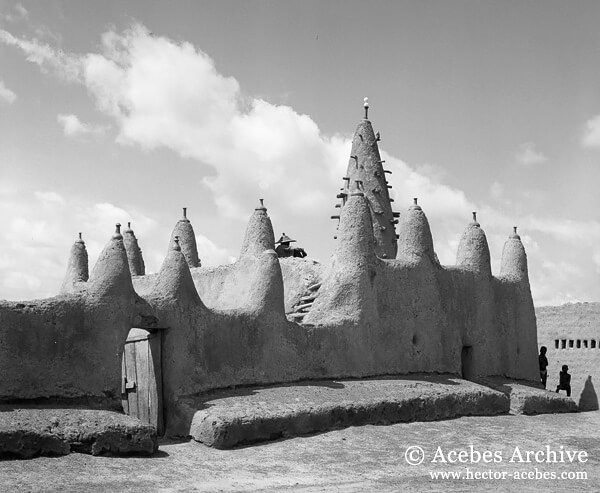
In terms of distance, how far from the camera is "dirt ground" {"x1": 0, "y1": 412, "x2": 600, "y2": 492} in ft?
31.7

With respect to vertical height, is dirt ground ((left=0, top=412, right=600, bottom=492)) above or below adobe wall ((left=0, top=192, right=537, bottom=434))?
below

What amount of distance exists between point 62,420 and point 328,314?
6.13 metres

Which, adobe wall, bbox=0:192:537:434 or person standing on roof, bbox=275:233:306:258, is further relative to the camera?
person standing on roof, bbox=275:233:306:258

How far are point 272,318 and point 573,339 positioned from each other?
12617mm

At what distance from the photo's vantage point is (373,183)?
21922mm

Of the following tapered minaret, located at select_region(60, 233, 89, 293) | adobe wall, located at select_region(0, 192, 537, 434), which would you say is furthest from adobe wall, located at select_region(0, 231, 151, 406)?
tapered minaret, located at select_region(60, 233, 89, 293)

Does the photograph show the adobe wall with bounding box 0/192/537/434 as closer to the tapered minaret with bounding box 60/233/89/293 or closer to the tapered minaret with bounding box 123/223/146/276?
the tapered minaret with bounding box 60/233/89/293

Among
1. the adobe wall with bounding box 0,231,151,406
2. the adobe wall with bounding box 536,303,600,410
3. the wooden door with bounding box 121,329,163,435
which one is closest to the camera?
the adobe wall with bounding box 0,231,151,406

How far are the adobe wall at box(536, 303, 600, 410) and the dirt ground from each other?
826 centimetres

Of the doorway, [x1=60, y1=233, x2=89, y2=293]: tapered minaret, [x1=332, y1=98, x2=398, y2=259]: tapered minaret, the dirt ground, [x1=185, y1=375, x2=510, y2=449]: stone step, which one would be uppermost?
[x1=332, y1=98, x2=398, y2=259]: tapered minaret

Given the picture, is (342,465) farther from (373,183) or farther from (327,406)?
(373,183)

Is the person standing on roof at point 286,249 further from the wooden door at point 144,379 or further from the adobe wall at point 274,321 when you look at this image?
the wooden door at point 144,379

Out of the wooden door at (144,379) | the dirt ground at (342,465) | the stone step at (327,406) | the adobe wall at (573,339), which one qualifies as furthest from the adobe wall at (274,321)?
the adobe wall at (573,339)

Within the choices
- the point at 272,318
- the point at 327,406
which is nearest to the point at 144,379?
the point at 272,318
